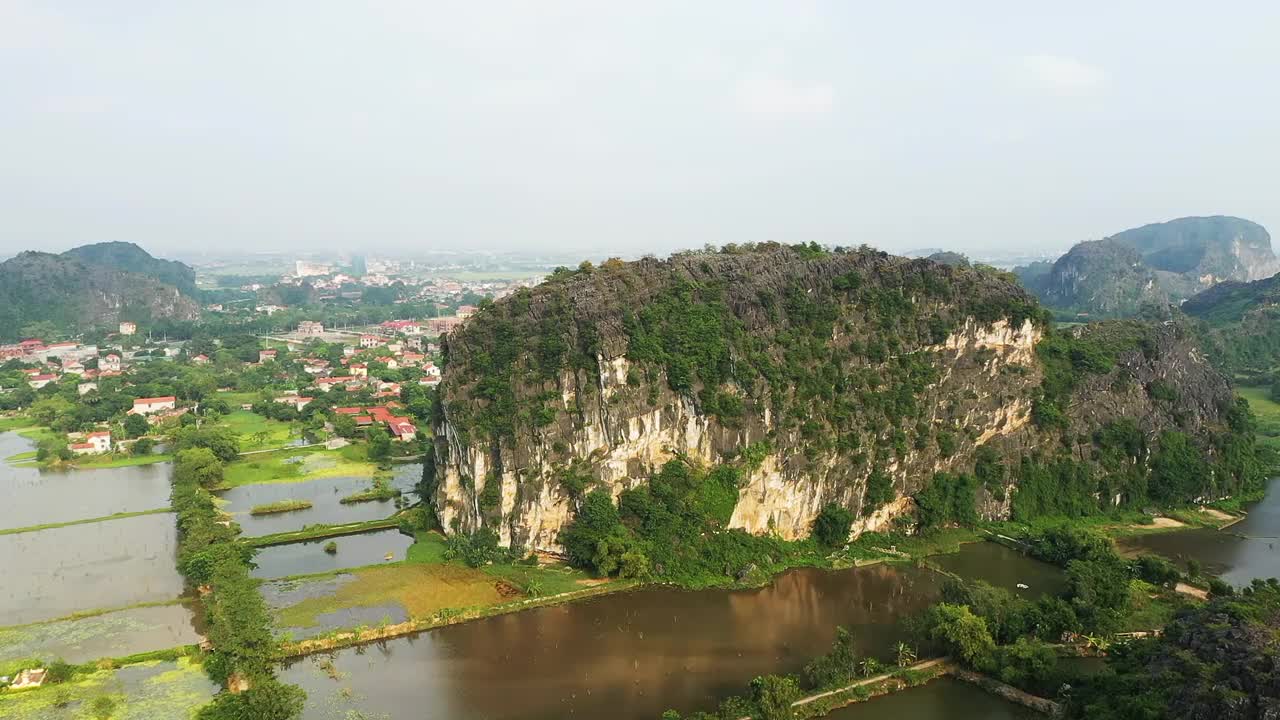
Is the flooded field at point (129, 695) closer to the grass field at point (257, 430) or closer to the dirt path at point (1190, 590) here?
the grass field at point (257, 430)

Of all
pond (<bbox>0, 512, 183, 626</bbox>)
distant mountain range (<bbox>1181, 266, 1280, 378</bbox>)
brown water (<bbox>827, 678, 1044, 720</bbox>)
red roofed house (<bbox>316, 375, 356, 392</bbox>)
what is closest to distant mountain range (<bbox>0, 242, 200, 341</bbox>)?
red roofed house (<bbox>316, 375, 356, 392</bbox>)

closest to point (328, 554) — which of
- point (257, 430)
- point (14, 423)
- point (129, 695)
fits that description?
point (129, 695)

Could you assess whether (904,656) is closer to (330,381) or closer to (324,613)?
(324,613)

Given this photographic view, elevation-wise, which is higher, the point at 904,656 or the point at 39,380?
the point at 39,380

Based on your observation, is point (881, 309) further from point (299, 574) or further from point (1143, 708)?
point (299, 574)

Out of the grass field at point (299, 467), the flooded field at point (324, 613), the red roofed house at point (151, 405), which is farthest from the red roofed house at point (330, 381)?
the flooded field at point (324, 613)

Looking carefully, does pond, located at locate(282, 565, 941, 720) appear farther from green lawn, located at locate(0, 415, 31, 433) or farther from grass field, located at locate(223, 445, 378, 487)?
green lawn, located at locate(0, 415, 31, 433)
